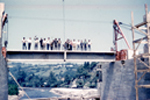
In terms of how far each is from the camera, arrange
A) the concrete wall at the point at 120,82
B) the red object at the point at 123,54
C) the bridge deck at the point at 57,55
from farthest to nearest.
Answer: the red object at the point at 123,54 < the bridge deck at the point at 57,55 < the concrete wall at the point at 120,82

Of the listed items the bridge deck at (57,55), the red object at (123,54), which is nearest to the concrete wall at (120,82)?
the red object at (123,54)

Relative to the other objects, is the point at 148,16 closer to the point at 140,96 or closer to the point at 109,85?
the point at 140,96

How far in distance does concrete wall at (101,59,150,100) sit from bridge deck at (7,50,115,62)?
191cm

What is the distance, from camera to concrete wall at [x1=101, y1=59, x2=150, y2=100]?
47.9 ft

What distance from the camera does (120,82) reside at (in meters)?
19.3

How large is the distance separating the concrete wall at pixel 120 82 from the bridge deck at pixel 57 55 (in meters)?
1.91

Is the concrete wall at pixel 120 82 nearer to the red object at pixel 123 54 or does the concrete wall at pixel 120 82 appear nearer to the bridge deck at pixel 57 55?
the red object at pixel 123 54

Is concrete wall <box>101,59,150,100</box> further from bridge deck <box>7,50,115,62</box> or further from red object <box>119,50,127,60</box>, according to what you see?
bridge deck <box>7,50,115,62</box>

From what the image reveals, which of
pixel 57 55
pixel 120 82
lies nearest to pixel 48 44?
pixel 57 55

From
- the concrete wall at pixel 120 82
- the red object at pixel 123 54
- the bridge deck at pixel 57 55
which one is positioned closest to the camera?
the concrete wall at pixel 120 82

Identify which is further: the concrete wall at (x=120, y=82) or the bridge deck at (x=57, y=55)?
the bridge deck at (x=57, y=55)

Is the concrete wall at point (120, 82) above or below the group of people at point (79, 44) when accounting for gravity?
below

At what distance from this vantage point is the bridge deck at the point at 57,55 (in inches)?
735

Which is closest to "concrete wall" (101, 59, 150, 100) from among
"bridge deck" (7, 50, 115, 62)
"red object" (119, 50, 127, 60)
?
"red object" (119, 50, 127, 60)
